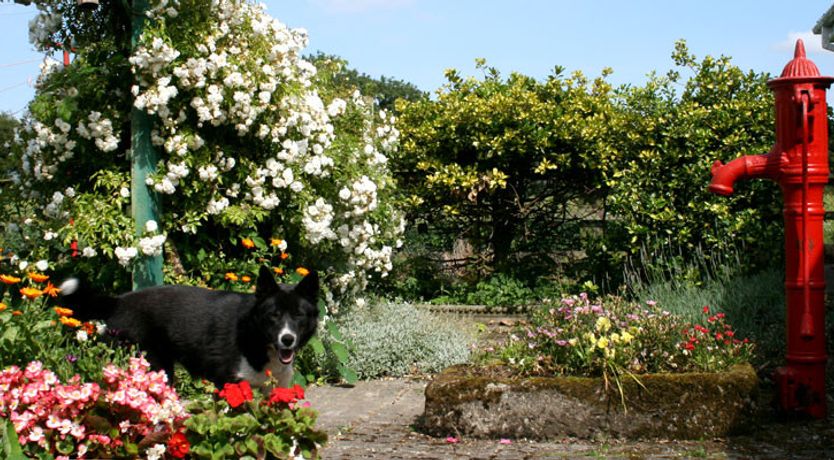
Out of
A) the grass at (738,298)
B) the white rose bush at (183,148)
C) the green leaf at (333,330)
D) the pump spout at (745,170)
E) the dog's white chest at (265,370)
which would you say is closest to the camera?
the dog's white chest at (265,370)

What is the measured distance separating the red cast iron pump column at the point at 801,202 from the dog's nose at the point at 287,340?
2832 mm

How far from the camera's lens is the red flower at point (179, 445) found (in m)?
3.32

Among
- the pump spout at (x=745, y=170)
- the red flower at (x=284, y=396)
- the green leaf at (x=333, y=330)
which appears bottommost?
the red flower at (x=284, y=396)

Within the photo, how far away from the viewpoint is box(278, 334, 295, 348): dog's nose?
16.3 feet

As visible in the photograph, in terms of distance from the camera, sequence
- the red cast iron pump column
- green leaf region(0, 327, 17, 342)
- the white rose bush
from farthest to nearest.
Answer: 1. the white rose bush
2. the red cast iron pump column
3. green leaf region(0, 327, 17, 342)

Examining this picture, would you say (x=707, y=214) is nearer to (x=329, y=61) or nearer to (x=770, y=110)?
(x=770, y=110)

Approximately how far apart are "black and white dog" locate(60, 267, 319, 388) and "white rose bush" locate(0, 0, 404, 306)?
79 centimetres

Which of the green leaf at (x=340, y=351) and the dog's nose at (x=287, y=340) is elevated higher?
the dog's nose at (x=287, y=340)

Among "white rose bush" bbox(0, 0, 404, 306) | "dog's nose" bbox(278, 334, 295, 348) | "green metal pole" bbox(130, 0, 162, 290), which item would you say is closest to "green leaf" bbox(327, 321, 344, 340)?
"white rose bush" bbox(0, 0, 404, 306)

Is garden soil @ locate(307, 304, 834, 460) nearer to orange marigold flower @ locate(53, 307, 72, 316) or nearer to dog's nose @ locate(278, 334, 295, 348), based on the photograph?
dog's nose @ locate(278, 334, 295, 348)

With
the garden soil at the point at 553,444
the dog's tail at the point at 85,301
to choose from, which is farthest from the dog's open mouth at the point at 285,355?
the dog's tail at the point at 85,301

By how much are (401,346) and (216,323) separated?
89.6 inches

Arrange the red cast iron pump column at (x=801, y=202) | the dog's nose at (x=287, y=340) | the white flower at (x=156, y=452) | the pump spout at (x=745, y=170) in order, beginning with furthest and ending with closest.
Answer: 1. the pump spout at (x=745, y=170)
2. the red cast iron pump column at (x=801, y=202)
3. the dog's nose at (x=287, y=340)
4. the white flower at (x=156, y=452)

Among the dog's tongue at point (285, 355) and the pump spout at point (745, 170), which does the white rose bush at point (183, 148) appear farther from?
the pump spout at point (745, 170)
